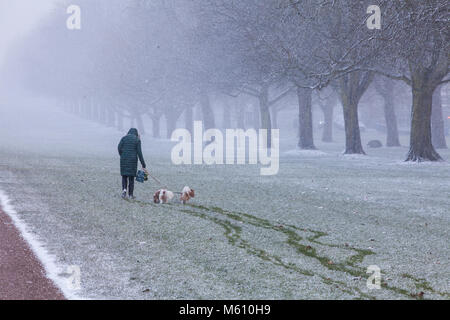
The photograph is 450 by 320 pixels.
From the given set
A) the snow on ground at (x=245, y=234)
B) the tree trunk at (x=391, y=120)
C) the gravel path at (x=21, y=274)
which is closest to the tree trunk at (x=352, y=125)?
the snow on ground at (x=245, y=234)

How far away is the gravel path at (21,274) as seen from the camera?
286 inches

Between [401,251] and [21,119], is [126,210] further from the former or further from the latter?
[21,119]

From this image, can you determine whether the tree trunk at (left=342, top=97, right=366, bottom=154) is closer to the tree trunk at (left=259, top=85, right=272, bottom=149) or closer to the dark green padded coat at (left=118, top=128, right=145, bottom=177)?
the tree trunk at (left=259, top=85, right=272, bottom=149)

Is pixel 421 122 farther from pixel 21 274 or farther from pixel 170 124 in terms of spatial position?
pixel 170 124

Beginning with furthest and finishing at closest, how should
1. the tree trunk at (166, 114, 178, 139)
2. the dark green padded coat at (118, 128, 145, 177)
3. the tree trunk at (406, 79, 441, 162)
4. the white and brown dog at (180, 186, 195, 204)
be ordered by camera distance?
the tree trunk at (166, 114, 178, 139), the tree trunk at (406, 79, 441, 162), the dark green padded coat at (118, 128, 145, 177), the white and brown dog at (180, 186, 195, 204)

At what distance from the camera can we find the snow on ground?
7.97 m

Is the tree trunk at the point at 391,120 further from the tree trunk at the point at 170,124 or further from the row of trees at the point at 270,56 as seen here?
the tree trunk at the point at 170,124

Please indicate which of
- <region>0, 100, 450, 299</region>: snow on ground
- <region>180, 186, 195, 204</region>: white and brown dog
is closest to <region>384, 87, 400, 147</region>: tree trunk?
<region>0, 100, 450, 299</region>: snow on ground

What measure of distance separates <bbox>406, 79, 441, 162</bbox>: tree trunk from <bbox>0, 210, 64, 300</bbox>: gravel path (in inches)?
845

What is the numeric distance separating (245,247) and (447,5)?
11517 millimetres

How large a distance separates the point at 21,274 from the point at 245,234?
4497 mm

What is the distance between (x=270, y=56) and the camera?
1243 inches

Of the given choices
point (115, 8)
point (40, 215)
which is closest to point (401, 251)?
point (40, 215)

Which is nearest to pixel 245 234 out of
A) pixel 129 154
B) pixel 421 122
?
pixel 129 154
